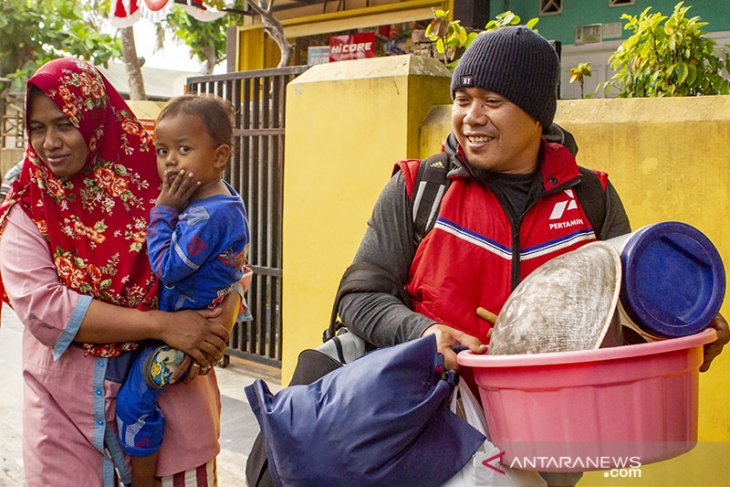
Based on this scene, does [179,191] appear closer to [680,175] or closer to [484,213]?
[484,213]

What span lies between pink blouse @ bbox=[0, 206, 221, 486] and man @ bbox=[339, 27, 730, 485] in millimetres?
763

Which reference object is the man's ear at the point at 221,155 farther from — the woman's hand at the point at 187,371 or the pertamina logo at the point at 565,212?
the pertamina logo at the point at 565,212

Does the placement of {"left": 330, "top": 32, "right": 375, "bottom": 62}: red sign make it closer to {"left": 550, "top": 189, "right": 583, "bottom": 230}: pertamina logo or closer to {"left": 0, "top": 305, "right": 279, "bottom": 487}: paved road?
{"left": 0, "top": 305, "right": 279, "bottom": 487}: paved road

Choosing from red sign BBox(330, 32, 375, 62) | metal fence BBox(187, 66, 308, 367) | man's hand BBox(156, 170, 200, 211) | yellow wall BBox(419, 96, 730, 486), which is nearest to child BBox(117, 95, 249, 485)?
man's hand BBox(156, 170, 200, 211)

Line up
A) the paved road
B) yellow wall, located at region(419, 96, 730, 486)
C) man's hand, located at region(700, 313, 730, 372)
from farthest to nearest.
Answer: the paved road → yellow wall, located at region(419, 96, 730, 486) → man's hand, located at region(700, 313, 730, 372)

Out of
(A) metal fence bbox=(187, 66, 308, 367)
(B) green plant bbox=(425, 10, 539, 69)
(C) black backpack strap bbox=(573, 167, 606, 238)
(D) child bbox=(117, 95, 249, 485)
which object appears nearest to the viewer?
(C) black backpack strap bbox=(573, 167, 606, 238)

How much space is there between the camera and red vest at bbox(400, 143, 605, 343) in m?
1.95

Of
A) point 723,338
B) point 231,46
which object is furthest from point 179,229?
point 231,46

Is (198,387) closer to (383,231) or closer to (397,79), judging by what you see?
(383,231)

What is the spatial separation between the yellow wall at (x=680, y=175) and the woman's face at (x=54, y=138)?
2207 millimetres

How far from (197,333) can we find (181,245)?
10.7 inches

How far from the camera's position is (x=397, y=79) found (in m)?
4.07

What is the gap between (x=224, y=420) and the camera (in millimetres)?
4996

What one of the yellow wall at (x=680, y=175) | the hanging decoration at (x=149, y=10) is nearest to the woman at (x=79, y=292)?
the yellow wall at (x=680, y=175)
